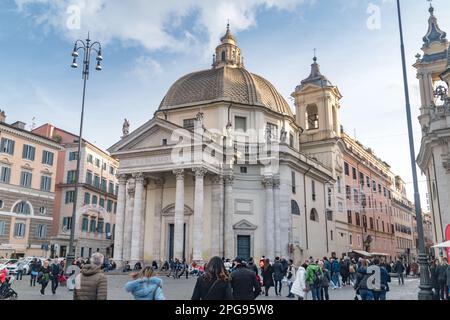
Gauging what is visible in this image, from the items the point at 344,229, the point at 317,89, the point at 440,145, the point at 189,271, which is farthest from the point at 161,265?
the point at 317,89

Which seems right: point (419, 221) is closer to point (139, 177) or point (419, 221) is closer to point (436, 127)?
point (436, 127)

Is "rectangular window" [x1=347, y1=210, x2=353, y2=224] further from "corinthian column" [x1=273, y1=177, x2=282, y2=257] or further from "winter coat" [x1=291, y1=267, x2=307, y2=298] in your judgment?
"winter coat" [x1=291, y1=267, x2=307, y2=298]

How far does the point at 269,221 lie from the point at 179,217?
24.3 ft

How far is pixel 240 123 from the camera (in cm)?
3603

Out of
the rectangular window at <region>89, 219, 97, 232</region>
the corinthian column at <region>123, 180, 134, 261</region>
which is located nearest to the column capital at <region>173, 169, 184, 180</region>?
the corinthian column at <region>123, 180, 134, 261</region>

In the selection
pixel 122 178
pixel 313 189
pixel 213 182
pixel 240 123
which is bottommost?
pixel 213 182

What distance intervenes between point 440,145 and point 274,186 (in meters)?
12.1

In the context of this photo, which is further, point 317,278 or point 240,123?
point 240,123

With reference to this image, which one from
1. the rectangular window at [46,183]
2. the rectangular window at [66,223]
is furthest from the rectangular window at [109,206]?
the rectangular window at [46,183]

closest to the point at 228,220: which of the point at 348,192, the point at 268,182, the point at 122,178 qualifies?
the point at 268,182

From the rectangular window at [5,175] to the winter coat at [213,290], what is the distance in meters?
36.1

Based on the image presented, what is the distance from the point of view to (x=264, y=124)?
3644 cm

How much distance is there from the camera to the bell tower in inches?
1871
